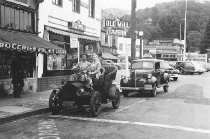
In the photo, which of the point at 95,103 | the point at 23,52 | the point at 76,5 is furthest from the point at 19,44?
the point at 76,5

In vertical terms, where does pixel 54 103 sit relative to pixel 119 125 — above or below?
above

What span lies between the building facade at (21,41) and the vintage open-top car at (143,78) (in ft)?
12.1

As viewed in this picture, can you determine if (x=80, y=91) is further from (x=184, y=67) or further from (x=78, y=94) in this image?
(x=184, y=67)

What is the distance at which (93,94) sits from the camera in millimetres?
9648

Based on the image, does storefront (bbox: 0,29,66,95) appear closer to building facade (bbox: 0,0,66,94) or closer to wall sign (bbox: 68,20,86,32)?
building facade (bbox: 0,0,66,94)

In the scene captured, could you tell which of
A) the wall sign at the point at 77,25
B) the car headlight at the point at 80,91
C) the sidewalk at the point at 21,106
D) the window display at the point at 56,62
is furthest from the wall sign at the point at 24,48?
the wall sign at the point at 77,25

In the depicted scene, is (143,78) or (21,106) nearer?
(21,106)

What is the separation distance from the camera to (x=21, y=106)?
35.5 ft

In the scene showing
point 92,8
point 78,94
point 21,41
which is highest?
point 92,8

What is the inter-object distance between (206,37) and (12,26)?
A: 86.9m

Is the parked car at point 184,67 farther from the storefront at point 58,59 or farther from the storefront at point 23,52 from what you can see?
the storefront at point 23,52

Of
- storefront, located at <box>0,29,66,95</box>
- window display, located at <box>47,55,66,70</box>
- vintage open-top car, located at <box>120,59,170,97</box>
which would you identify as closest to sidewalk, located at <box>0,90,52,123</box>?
storefront, located at <box>0,29,66,95</box>

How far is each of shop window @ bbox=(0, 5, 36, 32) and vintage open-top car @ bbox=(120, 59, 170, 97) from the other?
197 inches

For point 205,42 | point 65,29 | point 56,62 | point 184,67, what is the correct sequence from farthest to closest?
point 205,42
point 184,67
point 65,29
point 56,62
